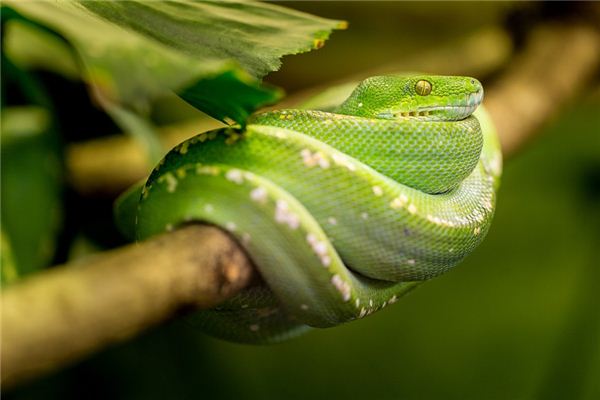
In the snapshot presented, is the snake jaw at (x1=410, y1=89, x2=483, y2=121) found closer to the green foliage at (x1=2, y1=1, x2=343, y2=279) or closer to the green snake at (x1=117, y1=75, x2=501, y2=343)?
the green snake at (x1=117, y1=75, x2=501, y2=343)

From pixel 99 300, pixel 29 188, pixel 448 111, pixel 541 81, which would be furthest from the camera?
pixel 541 81

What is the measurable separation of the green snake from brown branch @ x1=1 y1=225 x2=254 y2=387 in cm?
14

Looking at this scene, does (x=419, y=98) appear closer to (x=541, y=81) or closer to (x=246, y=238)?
(x=246, y=238)

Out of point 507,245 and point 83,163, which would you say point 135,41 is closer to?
point 83,163

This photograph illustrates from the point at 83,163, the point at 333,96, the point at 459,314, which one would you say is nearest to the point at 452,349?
the point at 459,314

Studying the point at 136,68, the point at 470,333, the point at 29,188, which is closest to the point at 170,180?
the point at 136,68

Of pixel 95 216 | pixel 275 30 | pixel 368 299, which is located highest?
pixel 275 30

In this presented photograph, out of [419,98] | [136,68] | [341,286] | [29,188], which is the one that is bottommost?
[29,188]

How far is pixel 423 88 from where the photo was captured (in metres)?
1.20

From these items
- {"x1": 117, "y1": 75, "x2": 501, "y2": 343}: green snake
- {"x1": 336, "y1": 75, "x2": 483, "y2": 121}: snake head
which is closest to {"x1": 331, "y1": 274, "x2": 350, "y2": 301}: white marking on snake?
{"x1": 117, "y1": 75, "x2": 501, "y2": 343}: green snake

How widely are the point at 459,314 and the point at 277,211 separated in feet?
6.76

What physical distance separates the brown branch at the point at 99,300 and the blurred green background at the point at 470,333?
4.94ft

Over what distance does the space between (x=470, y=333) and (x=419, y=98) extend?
1.78m

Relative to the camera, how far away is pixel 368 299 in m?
1.02
